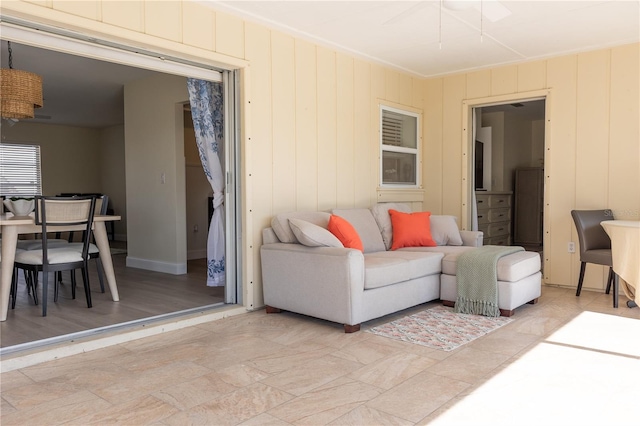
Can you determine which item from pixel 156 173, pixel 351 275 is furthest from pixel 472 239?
pixel 156 173

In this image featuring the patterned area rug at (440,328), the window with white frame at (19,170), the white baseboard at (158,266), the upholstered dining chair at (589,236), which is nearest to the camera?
the patterned area rug at (440,328)

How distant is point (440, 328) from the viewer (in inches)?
139

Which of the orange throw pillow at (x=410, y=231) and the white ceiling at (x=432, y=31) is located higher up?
the white ceiling at (x=432, y=31)

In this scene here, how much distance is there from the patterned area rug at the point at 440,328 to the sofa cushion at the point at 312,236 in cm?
71

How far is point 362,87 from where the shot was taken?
→ 5199 millimetres

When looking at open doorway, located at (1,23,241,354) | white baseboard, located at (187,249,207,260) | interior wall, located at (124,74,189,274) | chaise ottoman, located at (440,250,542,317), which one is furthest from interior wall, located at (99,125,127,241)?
chaise ottoman, located at (440,250,542,317)

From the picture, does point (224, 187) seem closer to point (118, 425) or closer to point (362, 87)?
point (362, 87)

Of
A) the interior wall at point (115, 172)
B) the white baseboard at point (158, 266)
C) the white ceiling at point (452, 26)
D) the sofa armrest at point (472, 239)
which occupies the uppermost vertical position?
the white ceiling at point (452, 26)

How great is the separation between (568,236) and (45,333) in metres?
4.74

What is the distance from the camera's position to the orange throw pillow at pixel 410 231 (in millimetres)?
4719

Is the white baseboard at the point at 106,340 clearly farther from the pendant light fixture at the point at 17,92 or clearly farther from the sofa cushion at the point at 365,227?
the pendant light fixture at the point at 17,92

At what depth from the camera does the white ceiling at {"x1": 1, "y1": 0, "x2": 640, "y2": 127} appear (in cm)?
372

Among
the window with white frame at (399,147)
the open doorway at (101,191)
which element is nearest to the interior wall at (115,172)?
the open doorway at (101,191)

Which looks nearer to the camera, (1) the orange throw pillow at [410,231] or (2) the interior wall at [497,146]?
(1) the orange throw pillow at [410,231]
